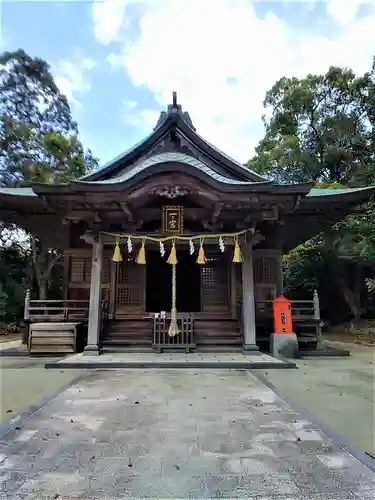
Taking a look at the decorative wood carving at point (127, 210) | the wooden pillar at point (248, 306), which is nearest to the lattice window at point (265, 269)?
the wooden pillar at point (248, 306)

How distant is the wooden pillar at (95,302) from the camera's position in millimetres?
8438

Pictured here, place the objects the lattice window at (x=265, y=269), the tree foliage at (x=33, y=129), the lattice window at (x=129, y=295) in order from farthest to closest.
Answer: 1. the tree foliage at (x=33, y=129)
2. the lattice window at (x=265, y=269)
3. the lattice window at (x=129, y=295)

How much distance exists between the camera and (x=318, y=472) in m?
2.58

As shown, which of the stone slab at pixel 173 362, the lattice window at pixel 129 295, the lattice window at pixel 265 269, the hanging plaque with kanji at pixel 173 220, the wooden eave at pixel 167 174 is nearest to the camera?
the stone slab at pixel 173 362

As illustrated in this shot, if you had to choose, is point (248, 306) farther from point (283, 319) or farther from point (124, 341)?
point (124, 341)

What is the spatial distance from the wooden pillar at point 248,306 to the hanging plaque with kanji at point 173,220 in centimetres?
168

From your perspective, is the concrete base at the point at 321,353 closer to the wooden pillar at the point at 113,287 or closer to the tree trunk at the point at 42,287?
the wooden pillar at the point at 113,287

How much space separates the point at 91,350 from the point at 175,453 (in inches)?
229

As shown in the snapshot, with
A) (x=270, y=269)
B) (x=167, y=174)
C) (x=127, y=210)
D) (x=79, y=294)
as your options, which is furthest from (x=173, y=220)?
(x=79, y=294)

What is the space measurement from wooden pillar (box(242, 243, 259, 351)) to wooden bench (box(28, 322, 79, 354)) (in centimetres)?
404

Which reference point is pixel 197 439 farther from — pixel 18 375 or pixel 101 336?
pixel 101 336

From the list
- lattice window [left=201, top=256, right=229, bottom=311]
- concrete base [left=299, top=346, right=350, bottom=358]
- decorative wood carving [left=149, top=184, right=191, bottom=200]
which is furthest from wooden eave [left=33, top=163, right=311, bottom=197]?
concrete base [left=299, top=346, right=350, bottom=358]

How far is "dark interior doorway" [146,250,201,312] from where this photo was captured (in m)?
12.9

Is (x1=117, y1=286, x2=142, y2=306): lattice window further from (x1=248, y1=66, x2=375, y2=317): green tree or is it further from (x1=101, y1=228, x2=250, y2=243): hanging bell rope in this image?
(x1=248, y1=66, x2=375, y2=317): green tree
